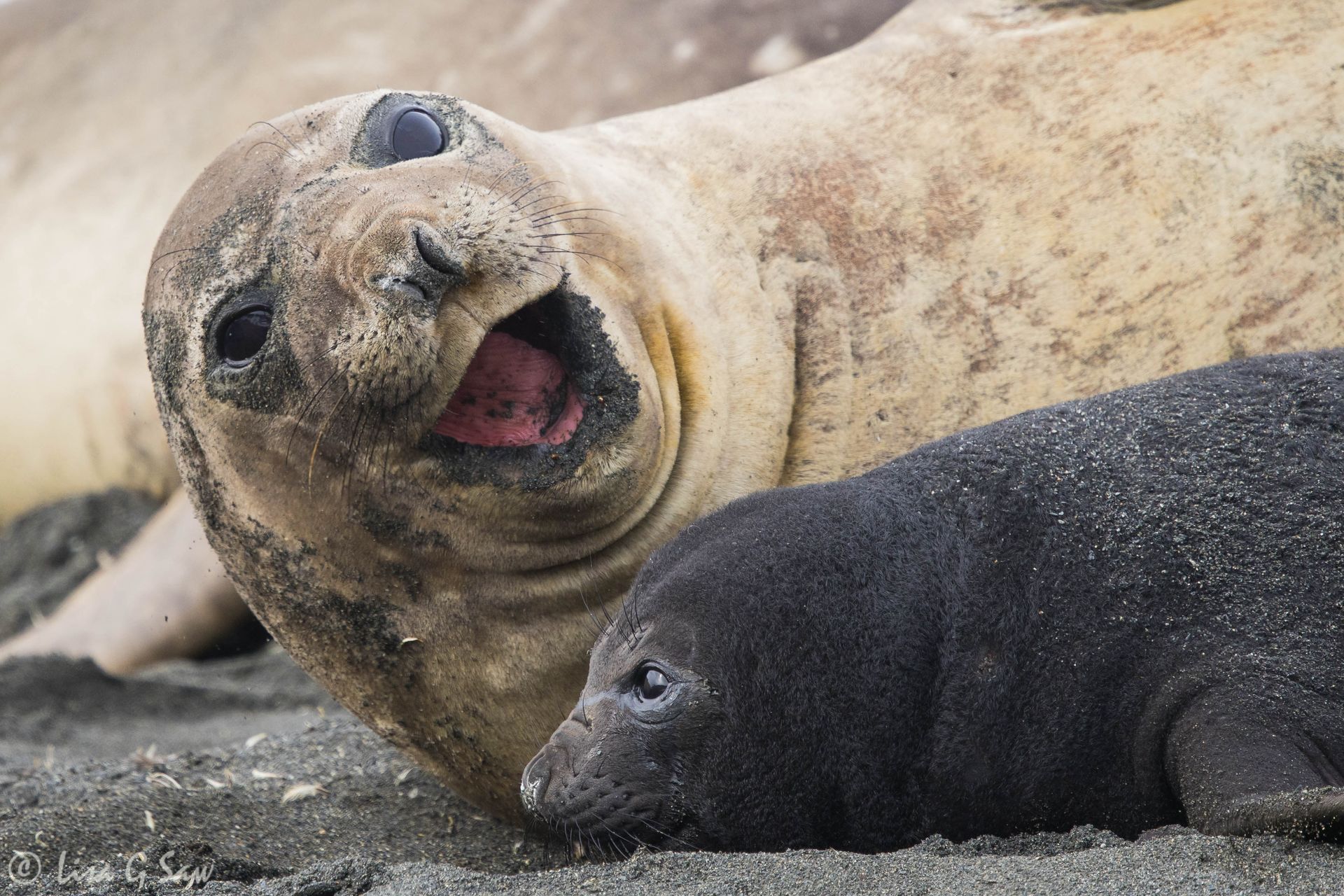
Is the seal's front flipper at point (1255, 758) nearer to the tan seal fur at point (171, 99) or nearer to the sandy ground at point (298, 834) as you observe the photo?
the sandy ground at point (298, 834)

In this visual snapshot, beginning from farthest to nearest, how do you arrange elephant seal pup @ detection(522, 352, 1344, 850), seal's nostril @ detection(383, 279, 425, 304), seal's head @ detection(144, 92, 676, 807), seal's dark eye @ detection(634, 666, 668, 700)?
1. seal's head @ detection(144, 92, 676, 807)
2. seal's nostril @ detection(383, 279, 425, 304)
3. seal's dark eye @ detection(634, 666, 668, 700)
4. elephant seal pup @ detection(522, 352, 1344, 850)

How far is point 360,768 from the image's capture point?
3.81 meters

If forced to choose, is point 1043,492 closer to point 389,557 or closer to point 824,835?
point 824,835

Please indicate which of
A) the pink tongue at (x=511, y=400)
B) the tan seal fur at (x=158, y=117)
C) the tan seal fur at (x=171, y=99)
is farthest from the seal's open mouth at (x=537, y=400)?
the tan seal fur at (x=171, y=99)

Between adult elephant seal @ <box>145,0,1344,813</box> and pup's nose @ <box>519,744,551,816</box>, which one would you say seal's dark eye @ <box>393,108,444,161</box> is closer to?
adult elephant seal @ <box>145,0,1344,813</box>

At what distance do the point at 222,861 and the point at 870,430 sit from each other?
1.64 meters

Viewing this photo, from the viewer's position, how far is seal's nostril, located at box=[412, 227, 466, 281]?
120 inches

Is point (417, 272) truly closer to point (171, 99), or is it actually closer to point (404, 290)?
point (404, 290)

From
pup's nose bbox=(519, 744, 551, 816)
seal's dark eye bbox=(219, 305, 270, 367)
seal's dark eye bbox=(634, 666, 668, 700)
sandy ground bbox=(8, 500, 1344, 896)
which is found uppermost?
seal's dark eye bbox=(219, 305, 270, 367)

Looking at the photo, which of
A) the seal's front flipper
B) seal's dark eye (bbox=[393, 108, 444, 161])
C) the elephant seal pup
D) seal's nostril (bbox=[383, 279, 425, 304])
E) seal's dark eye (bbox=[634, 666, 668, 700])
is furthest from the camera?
seal's dark eye (bbox=[393, 108, 444, 161])

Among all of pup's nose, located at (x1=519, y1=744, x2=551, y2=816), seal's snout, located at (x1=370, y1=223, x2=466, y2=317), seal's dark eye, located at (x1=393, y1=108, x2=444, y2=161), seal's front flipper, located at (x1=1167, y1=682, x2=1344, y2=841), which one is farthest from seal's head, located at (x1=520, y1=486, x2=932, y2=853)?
seal's dark eye, located at (x1=393, y1=108, x2=444, y2=161)

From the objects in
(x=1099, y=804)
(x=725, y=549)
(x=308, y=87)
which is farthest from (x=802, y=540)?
(x=308, y=87)

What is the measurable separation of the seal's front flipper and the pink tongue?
52.2 inches

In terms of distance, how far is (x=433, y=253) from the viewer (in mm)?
3045
